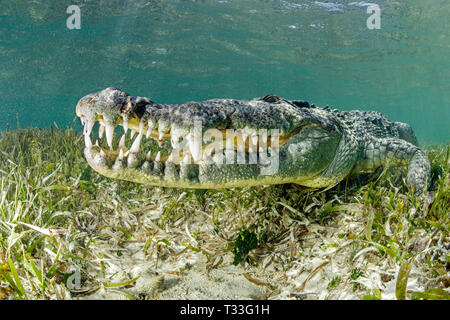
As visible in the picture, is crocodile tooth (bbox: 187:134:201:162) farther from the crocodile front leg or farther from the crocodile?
the crocodile front leg

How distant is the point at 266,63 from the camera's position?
23.3 metres

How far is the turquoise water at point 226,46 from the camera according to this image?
15.1 m

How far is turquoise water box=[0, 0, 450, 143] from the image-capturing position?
49.5ft

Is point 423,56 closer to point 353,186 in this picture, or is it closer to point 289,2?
point 289,2

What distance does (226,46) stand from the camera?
20.2 m

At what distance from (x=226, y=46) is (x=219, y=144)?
65.3ft

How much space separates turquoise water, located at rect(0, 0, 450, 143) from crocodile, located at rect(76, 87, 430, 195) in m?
13.2

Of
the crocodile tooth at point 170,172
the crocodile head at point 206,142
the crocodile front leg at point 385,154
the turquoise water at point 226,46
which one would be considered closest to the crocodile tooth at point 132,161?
A: the crocodile head at point 206,142

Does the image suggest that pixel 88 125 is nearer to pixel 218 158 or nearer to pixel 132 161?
pixel 132 161

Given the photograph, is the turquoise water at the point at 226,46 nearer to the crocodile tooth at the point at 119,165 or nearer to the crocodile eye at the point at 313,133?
the crocodile eye at the point at 313,133

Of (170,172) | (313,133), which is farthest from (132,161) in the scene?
(313,133)

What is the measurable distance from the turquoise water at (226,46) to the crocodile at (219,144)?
520 inches

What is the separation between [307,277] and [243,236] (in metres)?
0.50
